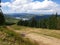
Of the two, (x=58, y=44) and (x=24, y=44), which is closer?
(x=24, y=44)

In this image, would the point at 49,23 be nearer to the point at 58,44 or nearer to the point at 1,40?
the point at 58,44

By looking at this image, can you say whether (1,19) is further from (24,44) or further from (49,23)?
(49,23)

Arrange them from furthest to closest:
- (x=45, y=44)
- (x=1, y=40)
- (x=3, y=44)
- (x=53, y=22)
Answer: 1. (x=53, y=22)
2. (x=45, y=44)
3. (x=1, y=40)
4. (x=3, y=44)

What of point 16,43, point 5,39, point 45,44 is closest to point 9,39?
point 5,39

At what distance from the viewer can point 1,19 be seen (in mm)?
41969

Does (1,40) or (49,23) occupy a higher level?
(1,40)

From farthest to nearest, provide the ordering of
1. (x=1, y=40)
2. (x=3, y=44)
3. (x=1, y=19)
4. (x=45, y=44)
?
(x=1, y=19), (x=45, y=44), (x=1, y=40), (x=3, y=44)

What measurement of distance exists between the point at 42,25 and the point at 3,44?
6405 centimetres

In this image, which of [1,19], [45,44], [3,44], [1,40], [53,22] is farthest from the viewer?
[53,22]

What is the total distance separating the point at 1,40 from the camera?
14.9 m

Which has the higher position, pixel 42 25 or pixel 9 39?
pixel 9 39

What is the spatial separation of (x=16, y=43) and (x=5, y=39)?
1632 millimetres

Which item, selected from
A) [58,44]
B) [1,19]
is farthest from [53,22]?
[58,44]

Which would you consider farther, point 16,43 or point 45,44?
point 45,44
